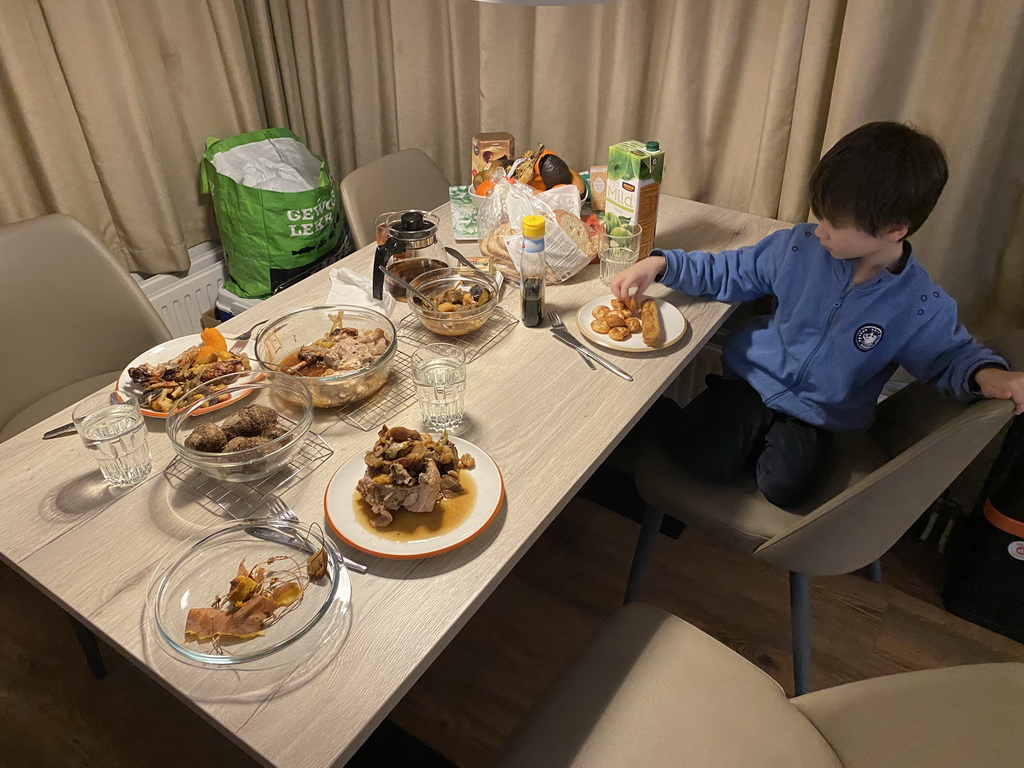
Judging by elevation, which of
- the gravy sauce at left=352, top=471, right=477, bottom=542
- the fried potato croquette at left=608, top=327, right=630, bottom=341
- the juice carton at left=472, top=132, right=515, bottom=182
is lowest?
the fried potato croquette at left=608, top=327, right=630, bottom=341

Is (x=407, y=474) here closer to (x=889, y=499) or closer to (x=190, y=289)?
(x=889, y=499)

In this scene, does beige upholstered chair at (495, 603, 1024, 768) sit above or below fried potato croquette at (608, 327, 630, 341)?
below

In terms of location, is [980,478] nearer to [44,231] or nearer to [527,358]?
[527,358]

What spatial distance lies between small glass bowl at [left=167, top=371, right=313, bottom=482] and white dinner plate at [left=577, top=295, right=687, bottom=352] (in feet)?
1.69

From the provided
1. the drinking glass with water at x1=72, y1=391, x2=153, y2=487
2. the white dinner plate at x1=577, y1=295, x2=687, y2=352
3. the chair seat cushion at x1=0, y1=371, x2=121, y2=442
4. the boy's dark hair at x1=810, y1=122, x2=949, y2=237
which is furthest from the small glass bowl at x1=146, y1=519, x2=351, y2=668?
the boy's dark hair at x1=810, y1=122, x2=949, y2=237

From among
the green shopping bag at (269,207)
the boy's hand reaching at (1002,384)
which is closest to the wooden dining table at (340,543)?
the boy's hand reaching at (1002,384)

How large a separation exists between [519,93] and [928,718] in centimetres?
174

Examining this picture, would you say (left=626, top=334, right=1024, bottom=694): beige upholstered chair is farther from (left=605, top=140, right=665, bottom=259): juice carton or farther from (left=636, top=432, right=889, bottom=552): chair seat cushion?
(left=605, top=140, right=665, bottom=259): juice carton

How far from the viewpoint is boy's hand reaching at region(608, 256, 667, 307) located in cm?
134

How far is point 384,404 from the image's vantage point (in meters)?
1.14

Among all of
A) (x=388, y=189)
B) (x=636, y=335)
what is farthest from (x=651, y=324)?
(x=388, y=189)

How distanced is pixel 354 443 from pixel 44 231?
3.17 feet

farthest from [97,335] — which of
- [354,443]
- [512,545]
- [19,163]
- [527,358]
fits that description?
[512,545]

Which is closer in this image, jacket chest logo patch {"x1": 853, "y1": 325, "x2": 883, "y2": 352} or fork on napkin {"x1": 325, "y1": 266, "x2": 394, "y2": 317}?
jacket chest logo patch {"x1": 853, "y1": 325, "x2": 883, "y2": 352}
